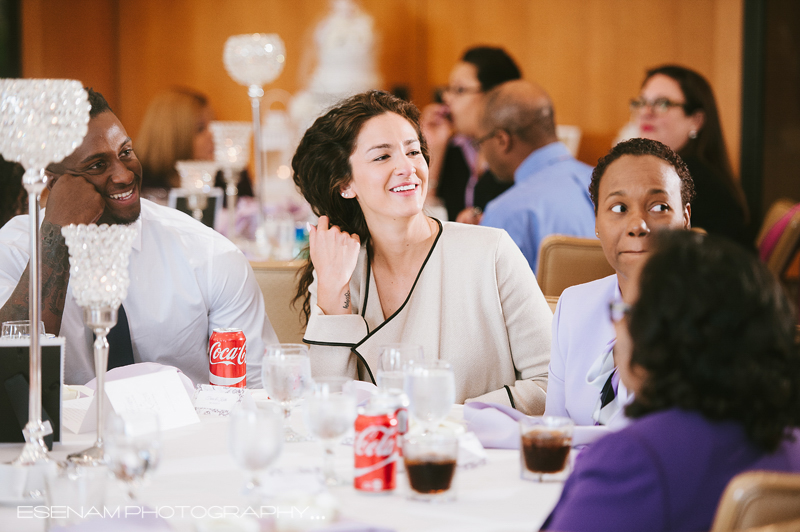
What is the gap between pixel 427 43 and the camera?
293 inches

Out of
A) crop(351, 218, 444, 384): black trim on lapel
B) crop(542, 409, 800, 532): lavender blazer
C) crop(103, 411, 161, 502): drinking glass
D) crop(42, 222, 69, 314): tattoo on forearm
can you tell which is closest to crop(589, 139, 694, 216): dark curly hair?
crop(351, 218, 444, 384): black trim on lapel

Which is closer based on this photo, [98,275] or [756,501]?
[756,501]

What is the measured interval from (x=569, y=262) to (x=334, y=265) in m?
1.02

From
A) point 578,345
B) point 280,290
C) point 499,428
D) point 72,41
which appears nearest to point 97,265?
point 499,428

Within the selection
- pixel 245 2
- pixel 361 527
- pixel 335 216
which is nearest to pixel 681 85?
pixel 335 216

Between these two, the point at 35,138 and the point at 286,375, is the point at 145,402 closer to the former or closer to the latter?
the point at 286,375

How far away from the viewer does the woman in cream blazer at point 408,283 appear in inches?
80.9

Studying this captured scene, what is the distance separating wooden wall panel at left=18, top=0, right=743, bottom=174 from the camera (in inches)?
241

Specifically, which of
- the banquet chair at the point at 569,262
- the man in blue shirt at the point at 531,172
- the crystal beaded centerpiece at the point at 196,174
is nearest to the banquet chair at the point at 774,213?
the man in blue shirt at the point at 531,172

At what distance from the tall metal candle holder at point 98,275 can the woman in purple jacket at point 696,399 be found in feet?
2.56

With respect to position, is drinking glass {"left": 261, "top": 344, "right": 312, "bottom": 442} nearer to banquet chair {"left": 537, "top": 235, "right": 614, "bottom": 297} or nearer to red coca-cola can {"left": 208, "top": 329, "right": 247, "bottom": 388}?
red coca-cola can {"left": 208, "top": 329, "right": 247, "bottom": 388}

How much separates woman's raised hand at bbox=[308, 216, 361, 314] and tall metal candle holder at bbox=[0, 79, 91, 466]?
0.85 m

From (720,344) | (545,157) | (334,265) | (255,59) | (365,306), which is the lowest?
(365,306)

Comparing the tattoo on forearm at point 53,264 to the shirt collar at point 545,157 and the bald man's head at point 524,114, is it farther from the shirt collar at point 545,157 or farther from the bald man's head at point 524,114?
the bald man's head at point 524,114
